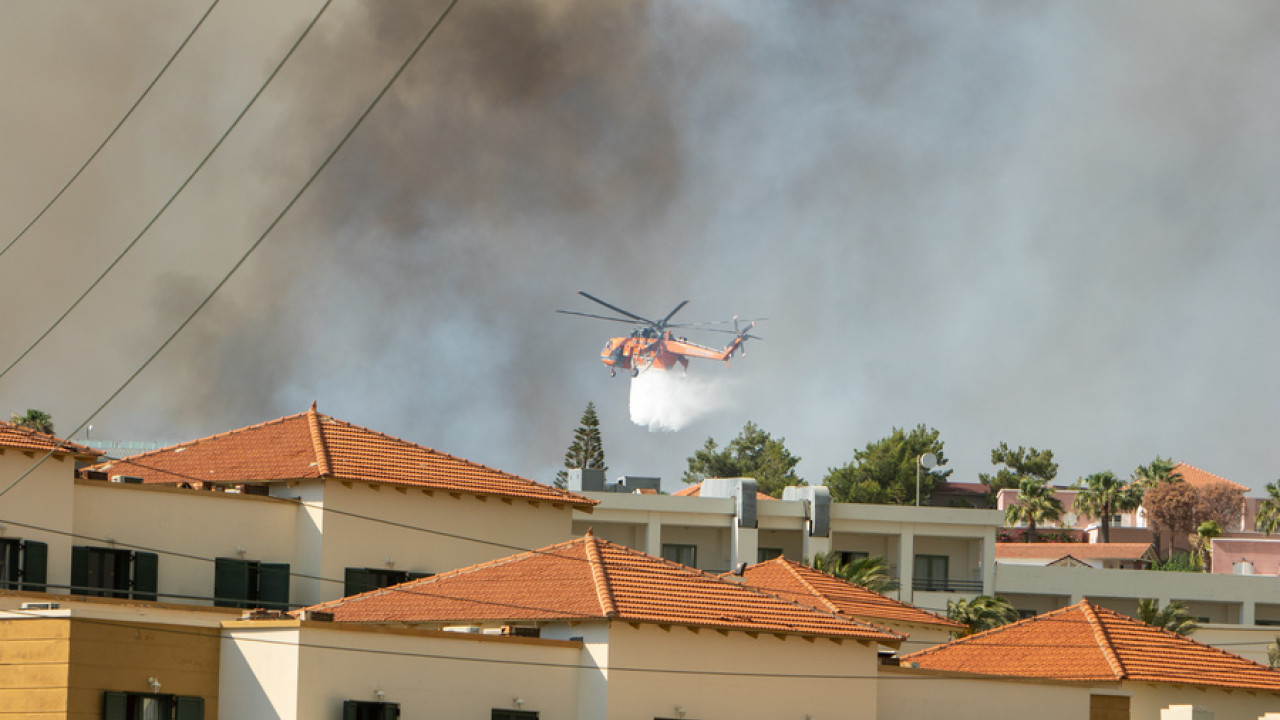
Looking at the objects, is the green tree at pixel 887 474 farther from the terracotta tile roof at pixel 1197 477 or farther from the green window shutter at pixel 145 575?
the green window shutter at pixel 145 575

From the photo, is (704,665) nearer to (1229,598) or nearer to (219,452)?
(219,452)

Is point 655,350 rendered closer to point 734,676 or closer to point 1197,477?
point 1197,477

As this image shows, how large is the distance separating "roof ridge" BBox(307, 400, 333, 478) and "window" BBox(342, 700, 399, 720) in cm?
1234

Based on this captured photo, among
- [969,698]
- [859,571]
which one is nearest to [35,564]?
[969,698]

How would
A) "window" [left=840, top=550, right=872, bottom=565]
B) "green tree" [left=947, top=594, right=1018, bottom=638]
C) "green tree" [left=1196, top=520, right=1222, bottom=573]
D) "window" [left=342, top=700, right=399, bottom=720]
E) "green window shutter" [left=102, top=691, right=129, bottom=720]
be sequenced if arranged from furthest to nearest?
"green tree" [left=1196, top=520, right=1222, bottom=573]
"window" [left=840, top=550, right=872, bottom=565]
"green tree" [left=947, top=594, right=1018, bottom=638]
"window" [left=342, top=700, right=399, bottom=720]
"green window shutter" [left=102, top=691, right=129, bottom=720]

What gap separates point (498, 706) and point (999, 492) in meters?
125

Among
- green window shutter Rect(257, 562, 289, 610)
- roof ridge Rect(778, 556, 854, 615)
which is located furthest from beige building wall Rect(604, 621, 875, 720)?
green window shutter Rect(257, 562, 289, 610)

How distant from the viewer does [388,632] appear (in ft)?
119

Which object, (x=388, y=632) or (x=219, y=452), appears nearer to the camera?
(x=388, y=632)

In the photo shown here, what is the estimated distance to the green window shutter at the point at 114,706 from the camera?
3472cm

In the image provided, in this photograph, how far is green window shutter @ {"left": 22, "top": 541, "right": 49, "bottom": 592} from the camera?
41.2 metres

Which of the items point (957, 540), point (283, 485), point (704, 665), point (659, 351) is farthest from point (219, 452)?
point (659, 351)

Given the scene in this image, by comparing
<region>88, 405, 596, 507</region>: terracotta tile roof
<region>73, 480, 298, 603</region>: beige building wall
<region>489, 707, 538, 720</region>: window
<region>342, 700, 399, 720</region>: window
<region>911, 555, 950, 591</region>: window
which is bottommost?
<region>489, 707, 538, 720</region>: window

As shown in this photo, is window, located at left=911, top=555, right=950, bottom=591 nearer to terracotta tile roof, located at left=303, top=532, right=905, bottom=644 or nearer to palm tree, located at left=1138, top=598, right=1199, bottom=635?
palm tree, located at left=1138, top=598, right=1199, bottom=635
